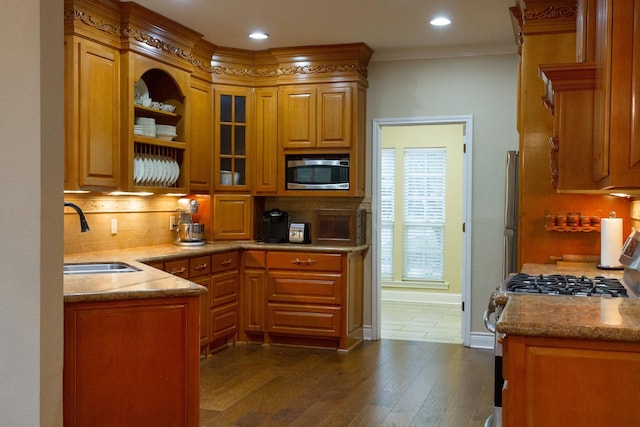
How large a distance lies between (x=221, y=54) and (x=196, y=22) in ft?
2.80

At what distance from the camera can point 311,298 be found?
18.4 feet

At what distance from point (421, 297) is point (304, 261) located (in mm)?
2915

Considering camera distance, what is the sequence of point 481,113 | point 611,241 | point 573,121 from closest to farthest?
point 573,121, point 611,241, point 481,113

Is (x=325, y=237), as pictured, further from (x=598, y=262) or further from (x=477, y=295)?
(x=598, y=262)

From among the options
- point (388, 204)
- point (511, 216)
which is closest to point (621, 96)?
point (511, 216)

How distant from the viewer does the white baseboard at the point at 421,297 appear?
316 inches

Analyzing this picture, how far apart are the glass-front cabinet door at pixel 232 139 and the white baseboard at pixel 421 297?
2964mm

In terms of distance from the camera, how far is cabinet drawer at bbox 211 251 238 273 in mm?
5355

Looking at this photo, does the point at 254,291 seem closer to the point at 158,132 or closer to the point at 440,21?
the point at 158,132

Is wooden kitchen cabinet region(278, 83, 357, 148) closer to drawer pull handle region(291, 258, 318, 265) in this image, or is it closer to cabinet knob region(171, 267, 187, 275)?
drawer pull handle region(291, 258, 318, 265)

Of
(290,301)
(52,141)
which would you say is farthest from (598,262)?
(52,141)

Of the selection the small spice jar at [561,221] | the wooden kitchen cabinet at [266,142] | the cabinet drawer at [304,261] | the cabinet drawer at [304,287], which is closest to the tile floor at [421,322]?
the cabinet drawer at [304,287]

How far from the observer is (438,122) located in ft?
19.2
